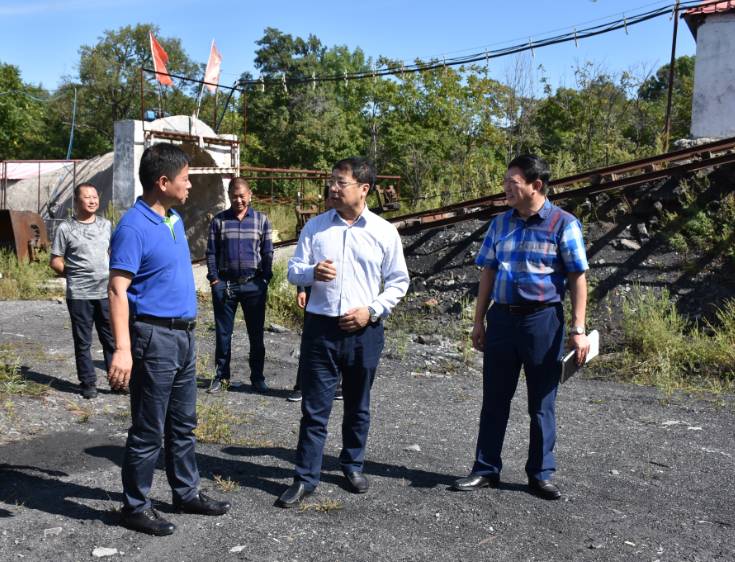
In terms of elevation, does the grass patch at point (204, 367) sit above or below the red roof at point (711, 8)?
below

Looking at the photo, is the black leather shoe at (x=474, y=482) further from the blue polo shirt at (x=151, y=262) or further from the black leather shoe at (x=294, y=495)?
the blue polo shirt at (x=151, y=262)

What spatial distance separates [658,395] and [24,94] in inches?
1873

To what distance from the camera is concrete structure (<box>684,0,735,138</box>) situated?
533 inches

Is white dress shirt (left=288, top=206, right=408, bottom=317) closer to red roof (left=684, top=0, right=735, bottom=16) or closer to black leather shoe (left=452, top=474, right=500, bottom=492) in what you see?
black leather shoe (left=452, top=474, right=500, bottom=492)

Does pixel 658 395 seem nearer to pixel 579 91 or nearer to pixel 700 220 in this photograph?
pixel 700 220

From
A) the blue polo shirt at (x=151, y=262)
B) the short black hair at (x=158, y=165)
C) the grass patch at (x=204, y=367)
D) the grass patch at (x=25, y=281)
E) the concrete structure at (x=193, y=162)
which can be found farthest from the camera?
the concrete structure at (x=193, y=162)

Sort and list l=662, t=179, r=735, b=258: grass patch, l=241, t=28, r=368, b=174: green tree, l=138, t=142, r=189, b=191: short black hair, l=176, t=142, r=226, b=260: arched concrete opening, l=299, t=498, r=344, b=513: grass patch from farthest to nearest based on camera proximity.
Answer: l=241, t=28, r=368, b=174: green tree, l=176, t=142, r=226, b=260: arched concrete opening, l=662, t=179, r=735, b=258: grass patch, l=299, t=498, r=344, b=513: grass patch, l=138, t=142, r=189, b=191: short black hair

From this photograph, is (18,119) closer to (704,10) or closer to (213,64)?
(213,64)

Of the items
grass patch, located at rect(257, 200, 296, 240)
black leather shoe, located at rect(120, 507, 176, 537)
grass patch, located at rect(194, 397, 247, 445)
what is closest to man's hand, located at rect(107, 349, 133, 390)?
black leather shoe, located at rect(120, 507, 176, 537)

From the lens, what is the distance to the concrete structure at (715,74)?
13.5 m

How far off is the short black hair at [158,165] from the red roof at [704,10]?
1283cm

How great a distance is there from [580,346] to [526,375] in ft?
1.15

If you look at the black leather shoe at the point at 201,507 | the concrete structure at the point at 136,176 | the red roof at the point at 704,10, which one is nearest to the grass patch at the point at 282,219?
the concrete structure at the point at 136,176

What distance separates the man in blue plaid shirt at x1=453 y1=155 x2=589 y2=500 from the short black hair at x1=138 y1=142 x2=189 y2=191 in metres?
1.83
